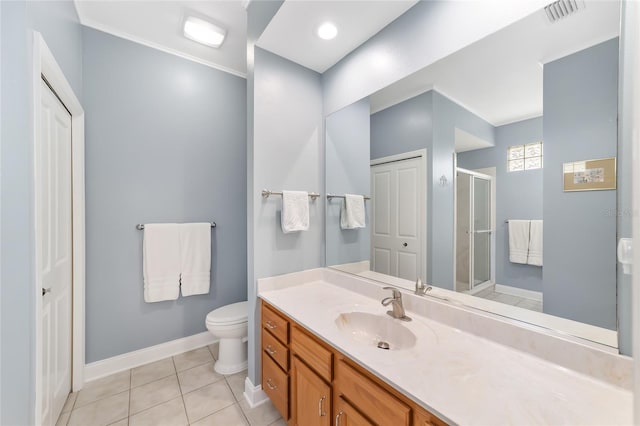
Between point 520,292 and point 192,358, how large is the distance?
2500 millimetres

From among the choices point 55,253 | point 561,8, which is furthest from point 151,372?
point 561,8

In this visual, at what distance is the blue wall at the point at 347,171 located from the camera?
5.74ft

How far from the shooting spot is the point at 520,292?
3.39 feet

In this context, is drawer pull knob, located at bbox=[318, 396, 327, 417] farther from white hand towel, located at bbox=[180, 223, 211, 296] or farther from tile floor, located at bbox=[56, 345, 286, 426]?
white hand towel, located at bbox=[180, 223, 211, 296]

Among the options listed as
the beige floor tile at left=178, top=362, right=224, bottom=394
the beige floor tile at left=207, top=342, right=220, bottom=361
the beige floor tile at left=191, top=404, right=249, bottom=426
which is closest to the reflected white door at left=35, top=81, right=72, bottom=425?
the beige floor tile at left=178, top=362, right=224, bottom=394

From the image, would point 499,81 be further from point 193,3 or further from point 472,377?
point 193,3

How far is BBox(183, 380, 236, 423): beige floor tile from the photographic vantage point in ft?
5.19

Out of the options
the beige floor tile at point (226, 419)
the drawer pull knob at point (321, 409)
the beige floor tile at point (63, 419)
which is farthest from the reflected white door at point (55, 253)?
the drawer pull knob at point (321, 409)

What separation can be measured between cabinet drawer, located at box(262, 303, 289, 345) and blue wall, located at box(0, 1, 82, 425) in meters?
1.01

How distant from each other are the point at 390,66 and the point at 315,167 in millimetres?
845

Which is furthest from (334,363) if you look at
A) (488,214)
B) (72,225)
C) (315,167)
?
(72,225)

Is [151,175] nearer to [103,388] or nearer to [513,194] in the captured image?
[103,388]

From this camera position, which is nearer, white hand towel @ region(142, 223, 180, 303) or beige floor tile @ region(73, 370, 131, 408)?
beige floor tile @ region(73, 370, 131, 408)

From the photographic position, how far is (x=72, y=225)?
1.79 m
